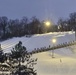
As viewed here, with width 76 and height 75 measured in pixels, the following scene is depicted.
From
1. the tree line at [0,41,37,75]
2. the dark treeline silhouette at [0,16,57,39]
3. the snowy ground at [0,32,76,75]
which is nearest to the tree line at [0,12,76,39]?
the dark treeline silhouette at [0,16,57,39]

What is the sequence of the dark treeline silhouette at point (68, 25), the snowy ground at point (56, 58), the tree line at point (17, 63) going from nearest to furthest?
the tree line at point (17, 63) < the snowy ground at point (56, 58) < the dark treeline silhouette at point (68, 25)

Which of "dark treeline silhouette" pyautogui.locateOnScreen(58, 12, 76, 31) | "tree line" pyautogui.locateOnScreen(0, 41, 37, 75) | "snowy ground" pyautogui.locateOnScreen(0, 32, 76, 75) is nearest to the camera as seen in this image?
"tree line" pyautogui.locateOnScreen(0, 41, 37, 75)

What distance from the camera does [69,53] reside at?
163 ft

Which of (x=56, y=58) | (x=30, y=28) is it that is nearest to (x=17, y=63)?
(x=56, y=58)

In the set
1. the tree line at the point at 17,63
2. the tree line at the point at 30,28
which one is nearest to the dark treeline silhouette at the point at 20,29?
the tree line at the point at 30,28

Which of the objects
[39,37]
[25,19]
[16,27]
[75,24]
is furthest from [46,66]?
[25,19]

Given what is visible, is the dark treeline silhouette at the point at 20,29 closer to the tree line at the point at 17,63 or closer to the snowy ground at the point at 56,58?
the snowy ground at the point at 56,58

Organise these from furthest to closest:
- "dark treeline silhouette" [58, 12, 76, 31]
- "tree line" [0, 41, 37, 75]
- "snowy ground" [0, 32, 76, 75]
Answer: "dark treeline silhouette" [58, 12, 76, 31] < "snowy ground" [0, 32, 76, 75] < "tree line" [0, 41, 37, 75]

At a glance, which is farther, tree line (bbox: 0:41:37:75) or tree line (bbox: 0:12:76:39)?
tree line (bbox: 0:12:76:39)

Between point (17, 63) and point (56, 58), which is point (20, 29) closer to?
point (56, 58)

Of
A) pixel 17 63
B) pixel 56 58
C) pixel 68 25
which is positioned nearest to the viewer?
pixel 17 63

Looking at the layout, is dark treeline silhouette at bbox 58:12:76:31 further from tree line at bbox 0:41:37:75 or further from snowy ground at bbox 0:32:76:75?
tree line at bbox 0:41:37:75

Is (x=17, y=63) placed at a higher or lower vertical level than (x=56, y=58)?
higher

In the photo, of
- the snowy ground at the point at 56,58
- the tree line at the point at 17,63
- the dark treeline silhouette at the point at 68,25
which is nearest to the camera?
the tree line at the point at 17,63
